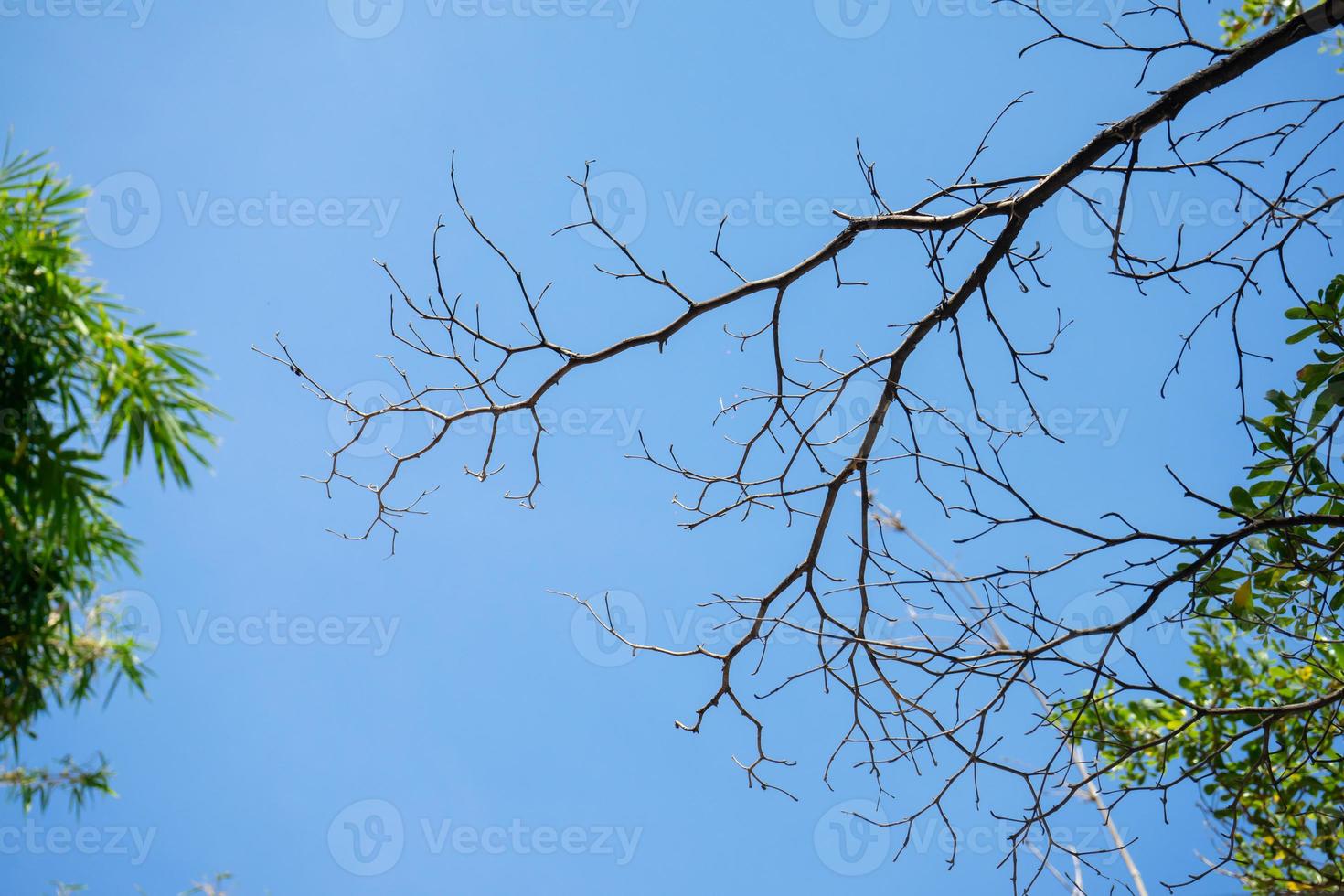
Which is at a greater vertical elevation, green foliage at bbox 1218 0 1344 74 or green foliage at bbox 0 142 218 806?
green foliage at bbox 1218 0 1344 74

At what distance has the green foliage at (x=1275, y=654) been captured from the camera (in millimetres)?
1572

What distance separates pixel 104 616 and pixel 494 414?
1389 mm

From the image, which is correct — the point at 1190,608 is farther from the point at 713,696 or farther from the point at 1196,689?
the point at 1196,689

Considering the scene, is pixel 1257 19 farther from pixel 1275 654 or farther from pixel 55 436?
pixel 55 436

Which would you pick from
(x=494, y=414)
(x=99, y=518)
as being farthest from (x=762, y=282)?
(x=99, y=518)

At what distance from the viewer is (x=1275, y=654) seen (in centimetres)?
238

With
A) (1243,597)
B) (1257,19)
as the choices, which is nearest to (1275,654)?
(1243,597)

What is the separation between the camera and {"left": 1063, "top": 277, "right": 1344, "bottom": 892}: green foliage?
157 cm

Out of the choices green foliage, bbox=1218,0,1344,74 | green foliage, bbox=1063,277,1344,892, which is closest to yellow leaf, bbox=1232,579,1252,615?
green foliage, bbox=1063,277,1344,892

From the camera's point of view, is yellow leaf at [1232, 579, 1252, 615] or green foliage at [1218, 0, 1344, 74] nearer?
yellow leaf at [1232, 579, 1252, 615]

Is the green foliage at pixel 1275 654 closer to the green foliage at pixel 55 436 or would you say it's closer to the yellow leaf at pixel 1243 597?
the yellow leaf at pixel 1243 597

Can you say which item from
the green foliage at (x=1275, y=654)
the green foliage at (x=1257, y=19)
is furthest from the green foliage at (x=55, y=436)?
the green foliage at (x=1257, y=19)

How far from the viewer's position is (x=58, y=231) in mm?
2393

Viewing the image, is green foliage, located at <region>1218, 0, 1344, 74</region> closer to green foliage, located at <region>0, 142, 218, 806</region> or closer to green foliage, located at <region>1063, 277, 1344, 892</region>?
green foliage, located at <region>1063, 277, 1344, 892</region>
